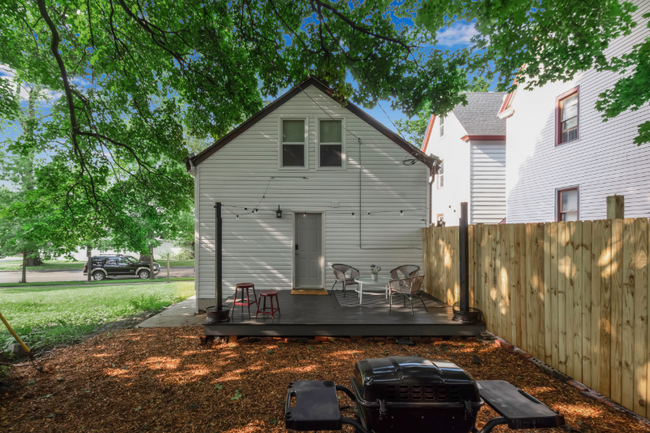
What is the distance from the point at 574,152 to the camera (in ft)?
29.1

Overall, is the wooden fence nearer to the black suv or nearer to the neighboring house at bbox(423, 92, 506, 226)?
the neighboring house at bbox(423, 92, 506, 226)

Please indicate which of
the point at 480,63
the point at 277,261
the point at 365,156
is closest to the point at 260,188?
the point at 277,261

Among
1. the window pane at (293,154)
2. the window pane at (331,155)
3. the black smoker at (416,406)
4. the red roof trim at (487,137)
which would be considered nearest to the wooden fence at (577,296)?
the black smoker at (416,406)

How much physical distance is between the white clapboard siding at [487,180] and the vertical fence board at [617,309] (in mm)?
9839

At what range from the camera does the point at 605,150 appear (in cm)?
800

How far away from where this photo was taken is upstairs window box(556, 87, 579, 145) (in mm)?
8922

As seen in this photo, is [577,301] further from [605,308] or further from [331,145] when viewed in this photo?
[331,145]

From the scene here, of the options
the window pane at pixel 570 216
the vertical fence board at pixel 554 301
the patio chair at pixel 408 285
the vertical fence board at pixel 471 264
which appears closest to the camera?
the vertical fence board at pixel 554 301

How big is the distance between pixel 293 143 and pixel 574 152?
27.7 feet

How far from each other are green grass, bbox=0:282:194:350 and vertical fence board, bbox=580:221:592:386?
8.37 meters

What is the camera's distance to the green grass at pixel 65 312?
6.05 m

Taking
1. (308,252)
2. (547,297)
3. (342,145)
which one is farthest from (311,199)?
(547,297)

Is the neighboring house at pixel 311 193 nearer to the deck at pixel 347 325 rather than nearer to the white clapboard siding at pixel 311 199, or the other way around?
the white clapboard siding at pixel 311 199

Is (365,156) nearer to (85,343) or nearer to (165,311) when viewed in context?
(165,311)
